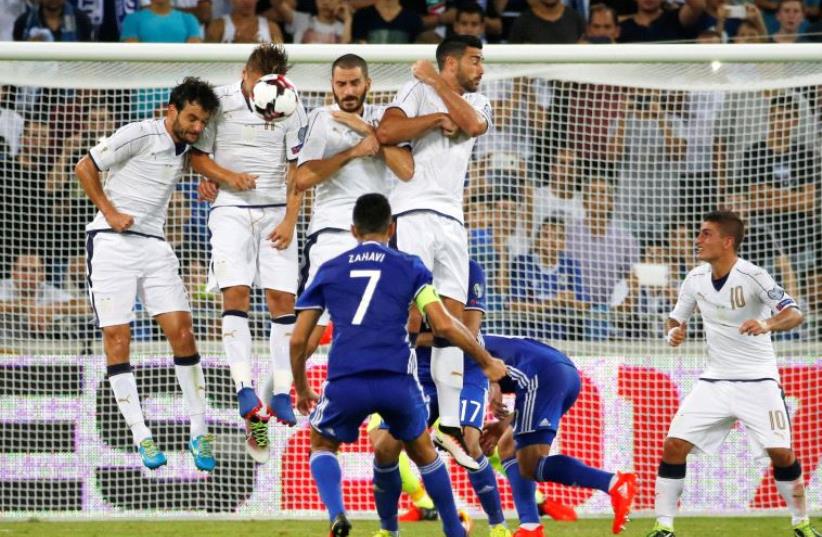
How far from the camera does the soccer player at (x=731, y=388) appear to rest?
1108cm

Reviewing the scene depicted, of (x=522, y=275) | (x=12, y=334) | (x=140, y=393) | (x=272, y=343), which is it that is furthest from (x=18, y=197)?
(x=522, y=275)

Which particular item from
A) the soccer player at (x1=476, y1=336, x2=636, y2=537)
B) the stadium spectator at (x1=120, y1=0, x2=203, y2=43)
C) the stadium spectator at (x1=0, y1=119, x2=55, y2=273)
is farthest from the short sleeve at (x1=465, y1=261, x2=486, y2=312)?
→ the stadium spectator at (x1=120, y1=0, x2=203, y2=43)

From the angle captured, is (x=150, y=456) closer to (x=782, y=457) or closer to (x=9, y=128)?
(x=9, y=128)

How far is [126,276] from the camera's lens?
1100 centimetres

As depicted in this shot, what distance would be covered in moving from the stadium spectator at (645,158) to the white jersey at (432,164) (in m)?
3.60

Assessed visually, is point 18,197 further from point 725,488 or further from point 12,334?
point 725,488

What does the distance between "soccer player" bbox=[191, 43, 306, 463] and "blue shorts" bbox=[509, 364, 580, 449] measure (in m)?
1.68

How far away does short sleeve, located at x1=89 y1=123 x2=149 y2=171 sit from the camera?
1080 centimetres

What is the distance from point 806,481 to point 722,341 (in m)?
3.10

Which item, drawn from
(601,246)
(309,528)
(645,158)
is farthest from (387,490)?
(645,158)

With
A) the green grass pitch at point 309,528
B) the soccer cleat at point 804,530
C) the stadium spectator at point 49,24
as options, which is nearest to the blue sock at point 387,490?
the green grass pitch at point 309,528

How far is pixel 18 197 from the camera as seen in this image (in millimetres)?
13375

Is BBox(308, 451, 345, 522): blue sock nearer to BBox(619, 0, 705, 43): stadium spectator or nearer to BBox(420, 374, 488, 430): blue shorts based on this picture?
BBox(420, 374, 488, 430): blue shorts

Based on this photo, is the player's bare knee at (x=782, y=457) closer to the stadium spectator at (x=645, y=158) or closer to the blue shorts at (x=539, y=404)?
the blue shorts at (x=539, y=404)
